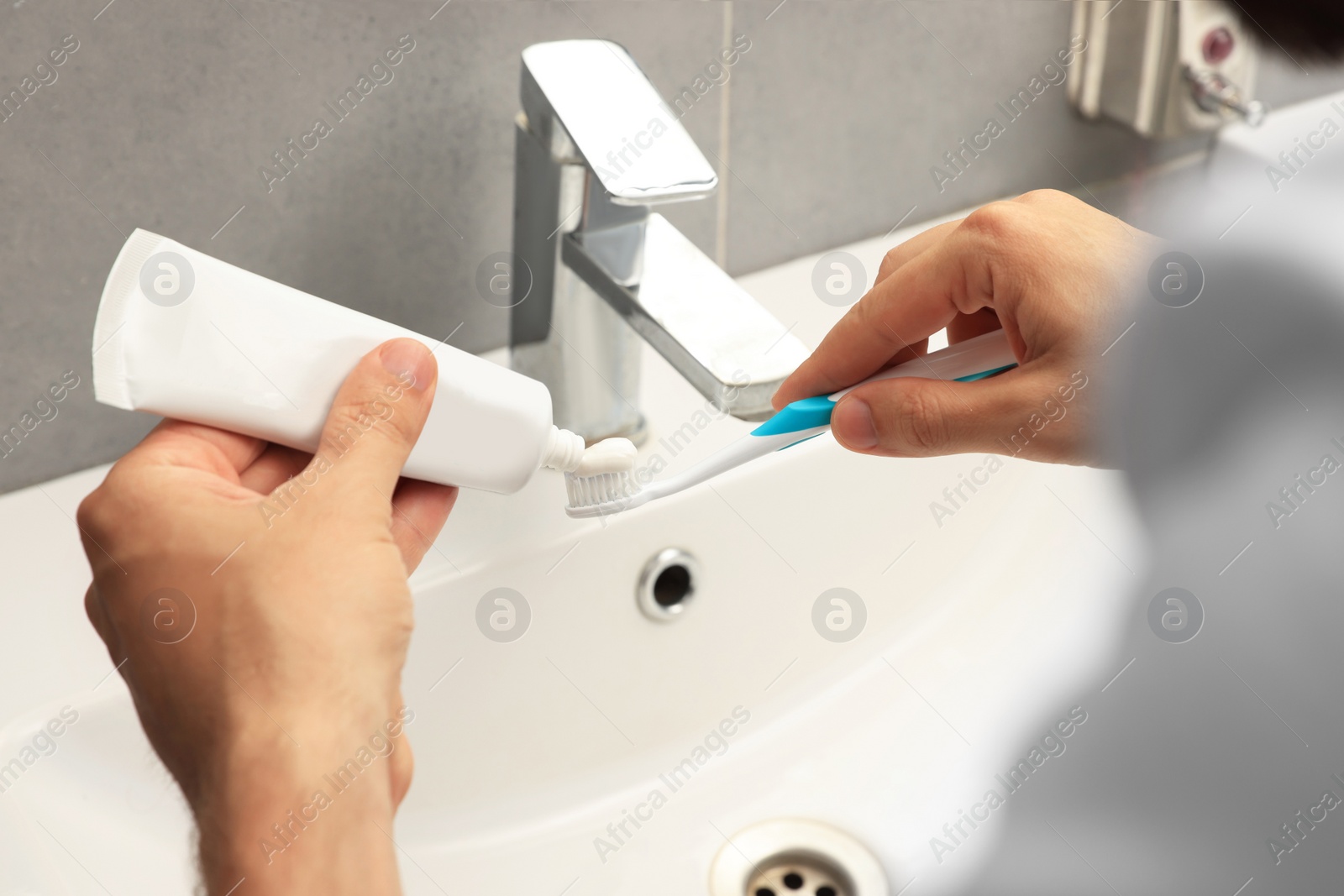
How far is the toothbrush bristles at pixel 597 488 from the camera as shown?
420mm

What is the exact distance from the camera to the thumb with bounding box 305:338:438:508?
0.33m

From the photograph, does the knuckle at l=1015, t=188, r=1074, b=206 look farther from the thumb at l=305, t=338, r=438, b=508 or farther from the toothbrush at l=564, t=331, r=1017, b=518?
Result: the thumb at l=305, t=338, r=438, b=508

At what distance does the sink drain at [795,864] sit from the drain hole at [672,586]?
108 millimetres

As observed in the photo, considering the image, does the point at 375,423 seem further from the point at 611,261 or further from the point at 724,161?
the point at 724,161

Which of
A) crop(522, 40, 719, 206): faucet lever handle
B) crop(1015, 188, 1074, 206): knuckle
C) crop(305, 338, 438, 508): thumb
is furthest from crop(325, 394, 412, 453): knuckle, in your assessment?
crop(1015, 188, 1074, 206): knuckle

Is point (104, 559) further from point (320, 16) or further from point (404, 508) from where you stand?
point (320, 16)

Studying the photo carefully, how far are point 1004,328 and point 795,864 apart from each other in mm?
255

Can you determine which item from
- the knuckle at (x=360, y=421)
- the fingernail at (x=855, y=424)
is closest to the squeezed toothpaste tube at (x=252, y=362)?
the knuckle at (x=360, y=421)

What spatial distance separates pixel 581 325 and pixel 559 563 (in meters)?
0.10

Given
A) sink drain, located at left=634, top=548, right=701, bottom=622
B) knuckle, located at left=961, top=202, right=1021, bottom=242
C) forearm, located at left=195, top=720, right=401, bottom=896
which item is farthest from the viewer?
sink drain, located at left=634, top=548, right=701, bottom=622

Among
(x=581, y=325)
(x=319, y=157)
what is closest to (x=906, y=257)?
(x=581, y=325)

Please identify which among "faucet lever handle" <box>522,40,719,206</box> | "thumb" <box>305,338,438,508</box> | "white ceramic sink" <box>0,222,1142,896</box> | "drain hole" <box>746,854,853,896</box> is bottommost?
"drain hole" <box>746,854,853,896</box>

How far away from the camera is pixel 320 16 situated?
46 centimetres

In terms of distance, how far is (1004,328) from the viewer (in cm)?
41
